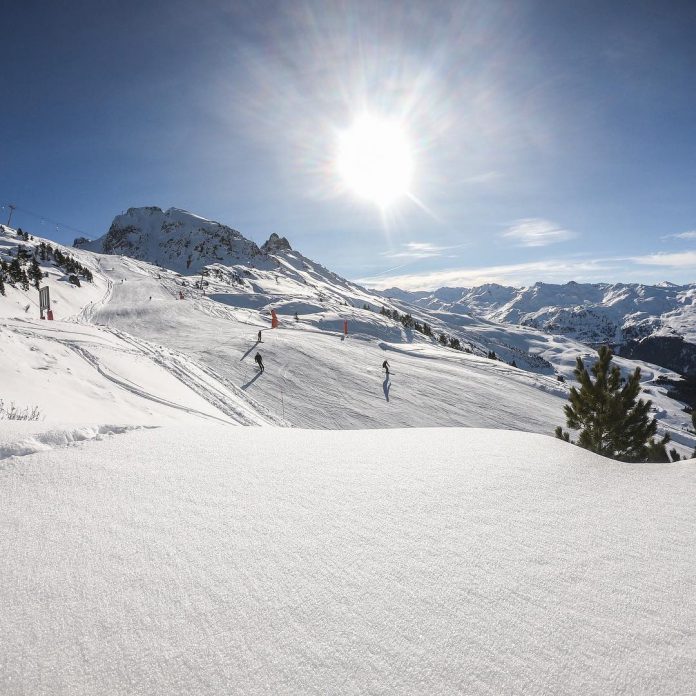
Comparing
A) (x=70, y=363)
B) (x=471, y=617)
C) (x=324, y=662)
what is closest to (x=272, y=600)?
Answer: (x=324, y=662)

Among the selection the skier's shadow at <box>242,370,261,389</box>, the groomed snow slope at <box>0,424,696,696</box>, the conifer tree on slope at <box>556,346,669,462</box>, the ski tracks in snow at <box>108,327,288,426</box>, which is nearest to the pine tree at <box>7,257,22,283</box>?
the ski tracks in snow at <box>108,327,288,426</box>

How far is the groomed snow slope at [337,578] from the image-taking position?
1880 mm

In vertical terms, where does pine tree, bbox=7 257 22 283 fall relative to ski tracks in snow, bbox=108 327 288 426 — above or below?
above

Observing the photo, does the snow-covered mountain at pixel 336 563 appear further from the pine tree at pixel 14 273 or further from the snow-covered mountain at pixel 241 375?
the pine tree at pixel 14 273

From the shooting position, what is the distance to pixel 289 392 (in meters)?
21.7

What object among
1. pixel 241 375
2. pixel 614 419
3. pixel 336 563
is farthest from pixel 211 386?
pixel 336 563

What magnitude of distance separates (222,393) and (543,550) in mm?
17355

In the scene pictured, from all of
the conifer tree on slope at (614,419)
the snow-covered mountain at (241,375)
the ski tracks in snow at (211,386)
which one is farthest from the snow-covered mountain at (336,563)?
the ski tracks in snow at (211,386)

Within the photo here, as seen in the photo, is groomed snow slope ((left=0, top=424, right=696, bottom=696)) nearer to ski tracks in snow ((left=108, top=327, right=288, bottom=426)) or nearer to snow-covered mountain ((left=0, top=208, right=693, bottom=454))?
snow-covered mountain ((left=0, top=208, right=693, bottom=454))

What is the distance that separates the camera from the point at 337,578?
250 cm

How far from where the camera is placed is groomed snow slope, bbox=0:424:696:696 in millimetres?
1880

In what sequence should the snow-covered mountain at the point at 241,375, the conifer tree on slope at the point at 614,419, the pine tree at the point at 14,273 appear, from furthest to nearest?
the pine tree at the point at 14,273, the conifer tree on slope at the point at 614,419, the snow-covered mountain at the point at 241,375

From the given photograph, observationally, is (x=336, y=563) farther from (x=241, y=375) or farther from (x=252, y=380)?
(x=241, y=375)

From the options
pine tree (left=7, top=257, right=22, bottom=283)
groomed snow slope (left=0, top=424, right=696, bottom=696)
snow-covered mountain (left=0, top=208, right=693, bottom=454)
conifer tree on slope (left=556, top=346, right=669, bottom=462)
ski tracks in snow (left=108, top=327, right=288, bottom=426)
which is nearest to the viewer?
groomed snow slope (left=0, top=424, right=696, bottom=696)
